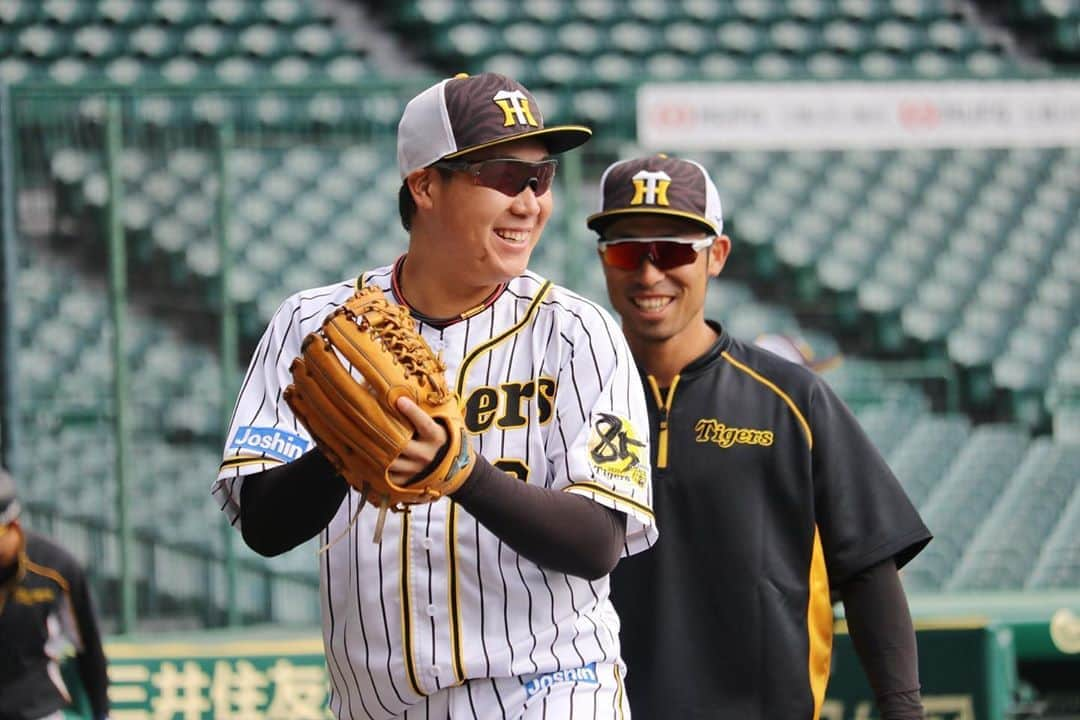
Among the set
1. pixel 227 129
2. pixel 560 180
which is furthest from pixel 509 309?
pixel 560 180

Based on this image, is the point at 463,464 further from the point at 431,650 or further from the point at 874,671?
the point at 874,671

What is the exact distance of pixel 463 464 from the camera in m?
2.21

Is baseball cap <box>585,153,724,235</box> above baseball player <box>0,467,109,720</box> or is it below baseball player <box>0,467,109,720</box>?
above

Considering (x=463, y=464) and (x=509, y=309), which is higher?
(x=509, y=309)

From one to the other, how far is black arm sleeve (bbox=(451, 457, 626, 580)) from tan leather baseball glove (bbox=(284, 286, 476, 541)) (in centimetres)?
4

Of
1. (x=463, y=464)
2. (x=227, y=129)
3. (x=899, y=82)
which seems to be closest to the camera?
(x=463, y=464)

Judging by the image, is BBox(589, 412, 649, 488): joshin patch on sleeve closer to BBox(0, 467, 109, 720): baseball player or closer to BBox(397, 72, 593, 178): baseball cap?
BBox(397, 72, 593, 178): baseball cap

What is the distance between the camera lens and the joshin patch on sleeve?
2434 mm

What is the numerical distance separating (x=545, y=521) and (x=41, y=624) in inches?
165

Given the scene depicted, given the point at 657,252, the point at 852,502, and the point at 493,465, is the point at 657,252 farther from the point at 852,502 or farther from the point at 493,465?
the point at 493,465

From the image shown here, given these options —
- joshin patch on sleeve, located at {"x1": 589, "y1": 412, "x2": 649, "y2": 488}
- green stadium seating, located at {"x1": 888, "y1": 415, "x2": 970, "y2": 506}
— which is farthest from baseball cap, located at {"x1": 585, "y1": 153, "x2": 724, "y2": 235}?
green stadium seating, located at {"x1": 888, "y1": 415, "x2": 970, "y2": 506}

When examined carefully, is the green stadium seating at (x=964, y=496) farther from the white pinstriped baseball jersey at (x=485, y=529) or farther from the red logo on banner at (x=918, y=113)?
the white pinstriped baseball jersey at (x=485, y=529)

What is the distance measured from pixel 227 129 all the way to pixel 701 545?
3840mm

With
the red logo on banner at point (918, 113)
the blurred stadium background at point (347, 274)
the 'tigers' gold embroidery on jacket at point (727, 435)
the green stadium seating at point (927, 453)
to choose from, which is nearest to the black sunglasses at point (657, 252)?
the 'tigers' gold embroidery on jacket at point (727, 435)
